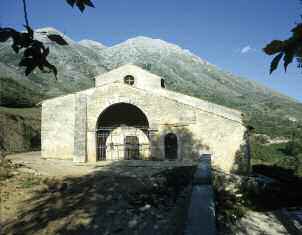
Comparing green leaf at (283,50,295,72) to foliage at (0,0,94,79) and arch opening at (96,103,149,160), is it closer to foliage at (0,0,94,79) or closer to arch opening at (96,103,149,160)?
foliage at (0,0,94,79)

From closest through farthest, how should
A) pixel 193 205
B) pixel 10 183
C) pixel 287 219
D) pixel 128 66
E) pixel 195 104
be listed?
pixel 193 205 < pixel 287 219 < pixel 10 183 < pixel 195 104 < pixel 128 66


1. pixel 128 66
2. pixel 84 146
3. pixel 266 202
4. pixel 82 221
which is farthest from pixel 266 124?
pixel 82 221

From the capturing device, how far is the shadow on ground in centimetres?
777

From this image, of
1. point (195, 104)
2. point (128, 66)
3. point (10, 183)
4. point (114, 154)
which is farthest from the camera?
point (128, 66)

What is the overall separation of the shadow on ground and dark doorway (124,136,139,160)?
813cm

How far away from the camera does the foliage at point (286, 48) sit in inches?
82.4

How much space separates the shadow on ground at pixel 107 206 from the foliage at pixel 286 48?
19.1 feet

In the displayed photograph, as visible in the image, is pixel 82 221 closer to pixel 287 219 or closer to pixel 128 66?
pixel 287 219

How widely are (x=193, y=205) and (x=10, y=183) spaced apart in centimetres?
820

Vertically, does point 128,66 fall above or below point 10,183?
above

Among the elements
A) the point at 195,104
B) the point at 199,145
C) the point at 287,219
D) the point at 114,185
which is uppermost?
the point at 195,104

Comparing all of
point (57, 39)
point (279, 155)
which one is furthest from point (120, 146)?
point (279, 155)

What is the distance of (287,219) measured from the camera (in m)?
8.90

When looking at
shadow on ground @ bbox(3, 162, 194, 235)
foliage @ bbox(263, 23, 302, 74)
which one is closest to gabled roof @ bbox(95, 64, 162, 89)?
shadow on ground @ bbox(3, 162, 194, 235)
